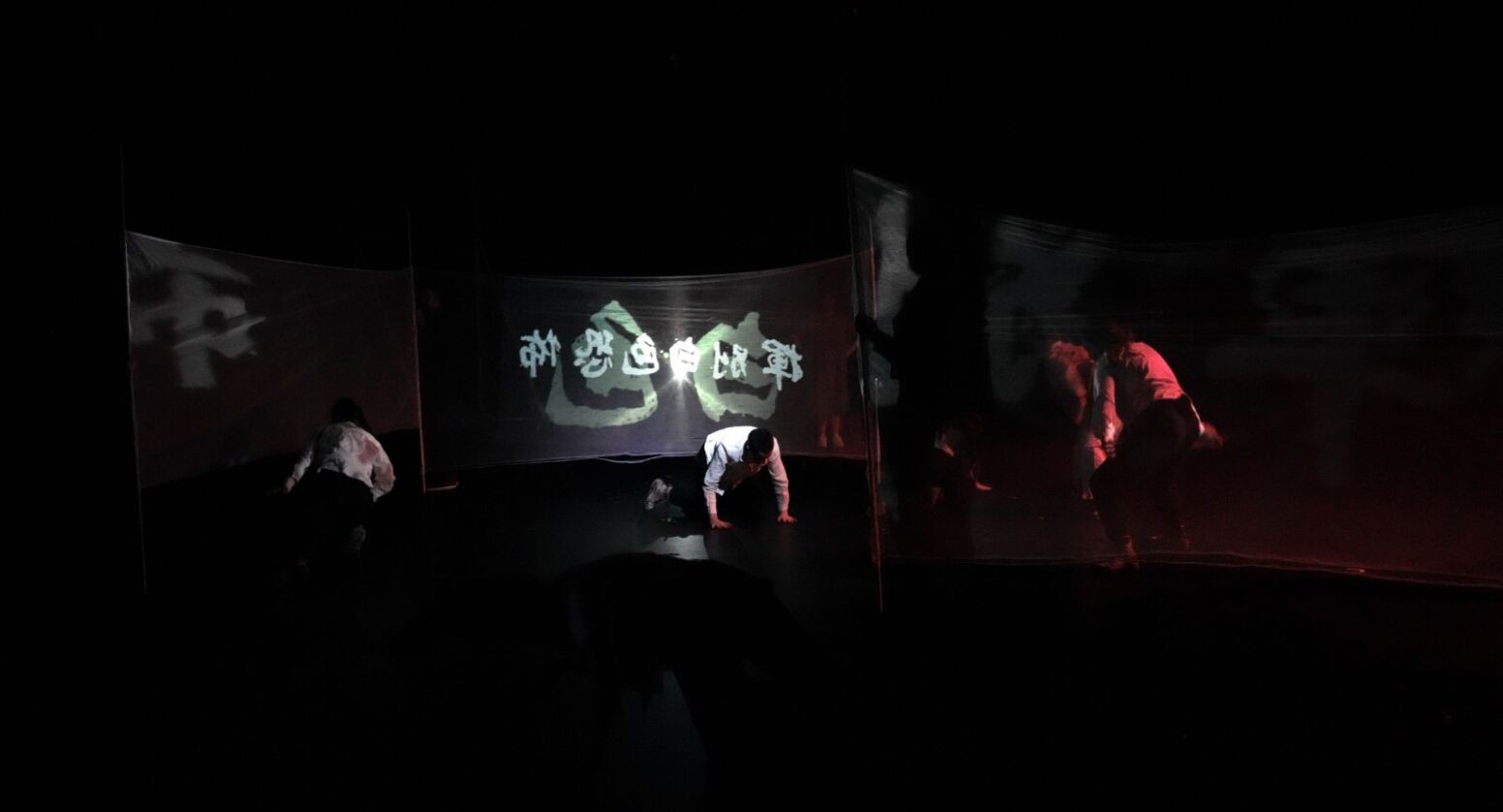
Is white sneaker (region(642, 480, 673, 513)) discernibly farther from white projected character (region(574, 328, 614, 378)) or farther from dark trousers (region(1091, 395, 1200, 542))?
dark trousers (region(1091, 395, 1200, 542))

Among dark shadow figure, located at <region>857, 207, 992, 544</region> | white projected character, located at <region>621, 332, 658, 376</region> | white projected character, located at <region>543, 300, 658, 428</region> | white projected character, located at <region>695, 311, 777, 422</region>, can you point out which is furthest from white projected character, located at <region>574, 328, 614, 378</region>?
dark shadow figure, located at <region>857, 207, 992, 544</region>

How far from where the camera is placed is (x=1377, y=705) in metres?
2.06

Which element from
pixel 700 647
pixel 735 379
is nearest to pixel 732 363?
pixel 735 379

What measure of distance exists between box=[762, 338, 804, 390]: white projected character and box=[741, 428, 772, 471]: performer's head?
122cm

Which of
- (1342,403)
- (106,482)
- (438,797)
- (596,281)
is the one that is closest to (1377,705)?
(1342,403)

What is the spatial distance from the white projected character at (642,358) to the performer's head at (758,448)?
1.81 metres

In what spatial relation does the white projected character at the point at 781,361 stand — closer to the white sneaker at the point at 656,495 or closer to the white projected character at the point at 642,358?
the white projected character at the point at 642,358

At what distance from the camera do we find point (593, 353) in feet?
18.5

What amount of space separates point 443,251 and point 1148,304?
5147mm

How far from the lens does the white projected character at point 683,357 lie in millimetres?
5656

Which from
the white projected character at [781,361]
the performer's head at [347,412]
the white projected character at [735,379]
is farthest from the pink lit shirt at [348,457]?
the white projected character at [781,361]

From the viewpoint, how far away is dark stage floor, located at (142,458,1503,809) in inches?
72.0

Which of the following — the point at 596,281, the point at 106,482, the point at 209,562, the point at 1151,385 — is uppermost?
the point at 596,281

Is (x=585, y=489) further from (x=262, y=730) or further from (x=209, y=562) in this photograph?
(x=262, y=730)
